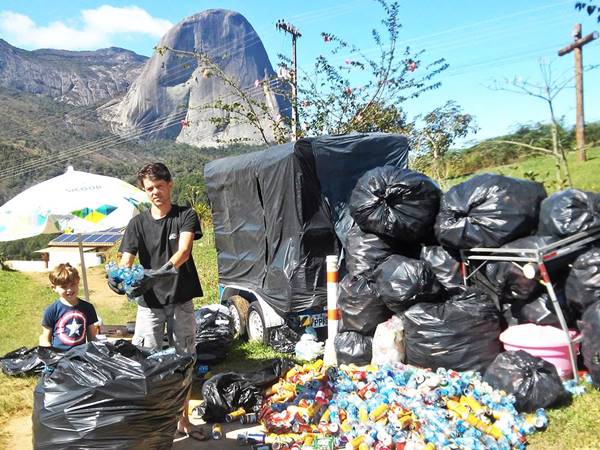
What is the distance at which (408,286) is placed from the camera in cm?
441

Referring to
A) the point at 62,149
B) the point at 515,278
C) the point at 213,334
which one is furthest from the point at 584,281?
the point at 62,149

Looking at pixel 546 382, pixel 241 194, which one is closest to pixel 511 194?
pixel 546 382

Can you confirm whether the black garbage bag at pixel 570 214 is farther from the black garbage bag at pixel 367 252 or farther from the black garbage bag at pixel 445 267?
the black garbage bag at pixel 367 252

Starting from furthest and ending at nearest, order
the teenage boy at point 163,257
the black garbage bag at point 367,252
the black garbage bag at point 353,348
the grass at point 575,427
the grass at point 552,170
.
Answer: the grass at point 552,170
the black garbage bag at point 367,252
the black garbage bag at point 353,348
the teenage boy at point 163,257
the grass at point 575,427

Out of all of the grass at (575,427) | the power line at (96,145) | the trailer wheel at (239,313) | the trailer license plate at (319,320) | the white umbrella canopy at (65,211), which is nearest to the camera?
the grass at (575,427)

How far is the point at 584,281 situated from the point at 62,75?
15484 centimetres

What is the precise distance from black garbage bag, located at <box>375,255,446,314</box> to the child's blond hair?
243 cm

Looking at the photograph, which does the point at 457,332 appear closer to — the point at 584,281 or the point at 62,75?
the point at 584,281

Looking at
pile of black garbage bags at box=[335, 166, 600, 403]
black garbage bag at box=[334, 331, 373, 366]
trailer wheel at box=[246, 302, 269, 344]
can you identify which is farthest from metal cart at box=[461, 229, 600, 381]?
trailer wheel at box=[246, 302, 269, 344]

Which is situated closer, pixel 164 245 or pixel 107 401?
pixel 107 401

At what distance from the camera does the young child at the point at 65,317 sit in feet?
12.9

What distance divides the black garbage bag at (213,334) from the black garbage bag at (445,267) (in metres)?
2.39

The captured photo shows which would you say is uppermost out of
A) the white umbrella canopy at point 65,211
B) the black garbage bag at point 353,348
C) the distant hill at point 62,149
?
the distant hill at point 62,149

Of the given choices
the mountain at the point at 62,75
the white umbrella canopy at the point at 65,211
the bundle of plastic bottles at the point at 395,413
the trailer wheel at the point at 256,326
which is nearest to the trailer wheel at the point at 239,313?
the trailer wheel at the point at 256,326
